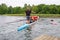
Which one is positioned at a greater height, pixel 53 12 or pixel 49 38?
pixel 49 38

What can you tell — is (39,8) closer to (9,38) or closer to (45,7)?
(45,7)

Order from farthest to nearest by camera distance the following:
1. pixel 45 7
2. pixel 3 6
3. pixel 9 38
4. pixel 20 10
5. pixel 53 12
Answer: pixel 3 6
pixel 20 10
pixel 45 7
pixel 53 12
pixel 9 38

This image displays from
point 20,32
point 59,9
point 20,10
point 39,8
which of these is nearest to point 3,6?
point 20,10

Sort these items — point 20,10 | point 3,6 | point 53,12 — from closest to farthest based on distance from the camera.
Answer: point 53,12
point 20,10
point 3,6

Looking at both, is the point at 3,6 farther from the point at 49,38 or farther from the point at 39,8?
the point at 49,38

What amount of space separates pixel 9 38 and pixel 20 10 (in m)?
119

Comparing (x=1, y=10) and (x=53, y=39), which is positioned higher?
(x=53, y=39)

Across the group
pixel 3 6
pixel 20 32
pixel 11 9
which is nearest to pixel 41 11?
pixel 11 9

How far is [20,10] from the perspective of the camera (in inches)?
5379

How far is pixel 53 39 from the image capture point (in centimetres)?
1542

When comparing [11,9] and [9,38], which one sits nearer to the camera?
[9,38]

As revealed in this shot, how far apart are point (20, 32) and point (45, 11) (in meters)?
91.9

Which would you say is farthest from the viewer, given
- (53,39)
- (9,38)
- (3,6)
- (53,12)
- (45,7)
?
(3,6)

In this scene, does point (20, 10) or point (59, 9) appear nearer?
point (59, 9)
